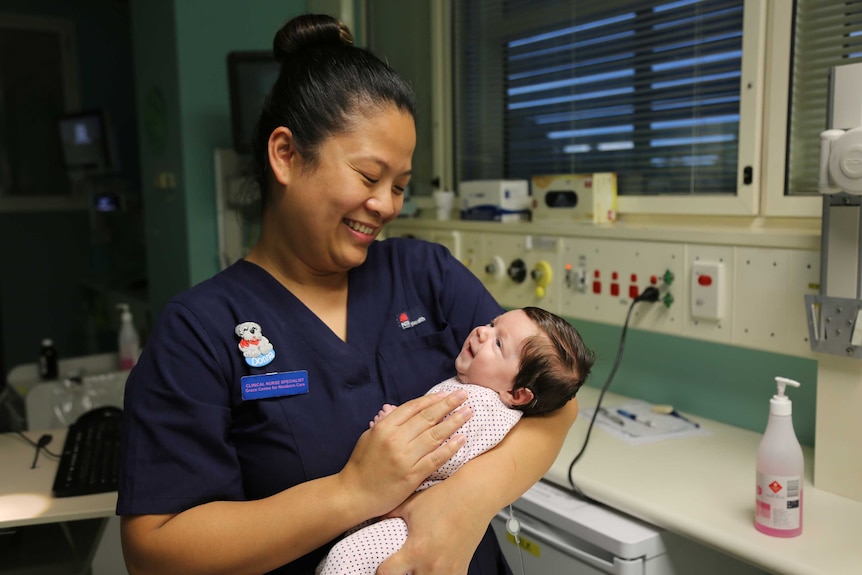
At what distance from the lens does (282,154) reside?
112 cm

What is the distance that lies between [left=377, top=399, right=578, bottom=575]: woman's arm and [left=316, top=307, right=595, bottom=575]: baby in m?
0.04

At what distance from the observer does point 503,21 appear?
274 cm

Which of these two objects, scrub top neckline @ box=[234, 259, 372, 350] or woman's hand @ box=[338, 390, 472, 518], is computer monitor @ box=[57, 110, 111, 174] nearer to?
scrub top neckline @ box=[234, 259, 372, 350]

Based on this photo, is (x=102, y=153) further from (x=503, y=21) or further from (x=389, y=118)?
(x=389, y=118)

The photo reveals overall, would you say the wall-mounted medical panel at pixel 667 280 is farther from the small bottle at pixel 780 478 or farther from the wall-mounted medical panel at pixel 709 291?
the small bottle at pixel 780 478

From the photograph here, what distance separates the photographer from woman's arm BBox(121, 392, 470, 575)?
913 mm

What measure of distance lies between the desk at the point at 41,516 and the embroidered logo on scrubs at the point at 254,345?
78cm

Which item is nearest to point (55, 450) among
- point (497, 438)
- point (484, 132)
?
point (497, 438)

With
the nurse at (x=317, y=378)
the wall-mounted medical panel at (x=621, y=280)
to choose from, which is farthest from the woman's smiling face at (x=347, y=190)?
the wall-mounted medical panel at (x=621, y=280)

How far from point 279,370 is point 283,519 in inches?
8.9

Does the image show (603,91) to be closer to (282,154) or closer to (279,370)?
(282,154)

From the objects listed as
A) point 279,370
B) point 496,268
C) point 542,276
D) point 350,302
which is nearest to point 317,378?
point 279,370

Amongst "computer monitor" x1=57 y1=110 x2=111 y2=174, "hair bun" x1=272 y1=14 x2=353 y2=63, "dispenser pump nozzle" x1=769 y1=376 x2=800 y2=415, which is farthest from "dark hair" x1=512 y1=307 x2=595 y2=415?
"computer monitor" x1=57 y1=110 x2=111 y2=174

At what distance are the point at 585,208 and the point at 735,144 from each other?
18.7 inches
